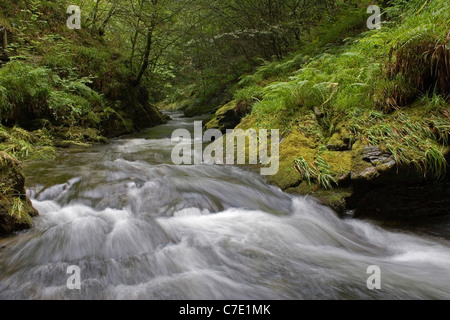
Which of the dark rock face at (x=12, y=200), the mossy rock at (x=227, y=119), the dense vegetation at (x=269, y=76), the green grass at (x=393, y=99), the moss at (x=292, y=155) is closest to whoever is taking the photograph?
the dark rock face at (x=12, y=200)

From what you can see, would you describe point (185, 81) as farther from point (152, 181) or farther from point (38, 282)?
point (38, 282)

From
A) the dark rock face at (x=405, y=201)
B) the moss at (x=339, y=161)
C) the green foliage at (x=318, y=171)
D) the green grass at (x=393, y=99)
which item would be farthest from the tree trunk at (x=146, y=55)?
the dark rock face at (x=405, y=201)

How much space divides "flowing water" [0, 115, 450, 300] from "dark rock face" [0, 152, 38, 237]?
0.12 meters

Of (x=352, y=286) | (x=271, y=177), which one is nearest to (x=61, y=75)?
(x=271, y=177)

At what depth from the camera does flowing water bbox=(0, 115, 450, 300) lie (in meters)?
2.34

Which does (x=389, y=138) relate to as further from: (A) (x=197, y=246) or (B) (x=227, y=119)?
(B) (x=227, y=119)

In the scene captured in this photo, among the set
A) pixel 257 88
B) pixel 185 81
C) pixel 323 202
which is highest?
pixel 185 81

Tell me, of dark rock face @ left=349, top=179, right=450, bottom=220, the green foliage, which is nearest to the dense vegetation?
the green foliage

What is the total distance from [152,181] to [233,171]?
1.67 meters

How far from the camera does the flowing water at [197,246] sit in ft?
7.68

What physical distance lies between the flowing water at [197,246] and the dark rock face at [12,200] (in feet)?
0.41

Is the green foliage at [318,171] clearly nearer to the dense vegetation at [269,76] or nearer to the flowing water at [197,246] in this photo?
the dense vegetation at [269,76]

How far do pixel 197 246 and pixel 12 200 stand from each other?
6.81ft

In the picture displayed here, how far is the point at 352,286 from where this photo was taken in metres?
2.42
